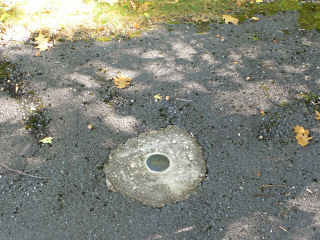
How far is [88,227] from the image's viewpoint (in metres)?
2.85

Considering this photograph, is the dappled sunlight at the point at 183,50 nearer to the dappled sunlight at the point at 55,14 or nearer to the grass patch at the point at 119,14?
the grass patch at the point at 119,14

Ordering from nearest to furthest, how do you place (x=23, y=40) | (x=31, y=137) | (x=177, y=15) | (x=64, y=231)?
(x=64, y=231), (x=31, y=137), (x=23, y=40), (x=177, y=15)

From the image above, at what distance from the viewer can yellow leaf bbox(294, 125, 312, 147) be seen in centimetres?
351

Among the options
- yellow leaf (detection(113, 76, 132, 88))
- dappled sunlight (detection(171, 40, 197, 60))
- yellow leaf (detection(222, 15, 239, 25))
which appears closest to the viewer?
yellow leaf (detection(113, 76, 132, 88))

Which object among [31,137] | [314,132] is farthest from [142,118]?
[314,132]

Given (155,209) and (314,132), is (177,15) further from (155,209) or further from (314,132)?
(155,209)

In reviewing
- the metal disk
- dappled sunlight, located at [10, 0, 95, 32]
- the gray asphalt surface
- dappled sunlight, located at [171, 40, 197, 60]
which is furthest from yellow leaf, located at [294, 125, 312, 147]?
dappled sunlight, located at [10, 0, 95, 32]

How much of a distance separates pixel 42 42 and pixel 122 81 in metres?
1.43

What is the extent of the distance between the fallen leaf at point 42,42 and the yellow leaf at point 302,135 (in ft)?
11.3

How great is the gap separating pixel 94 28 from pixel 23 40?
1029 mm

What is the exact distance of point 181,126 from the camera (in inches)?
144

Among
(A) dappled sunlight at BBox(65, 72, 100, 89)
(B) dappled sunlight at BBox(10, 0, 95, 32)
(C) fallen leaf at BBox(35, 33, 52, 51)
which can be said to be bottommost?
(A) dappled sunlight at BBox(65, 72, 100, 89)

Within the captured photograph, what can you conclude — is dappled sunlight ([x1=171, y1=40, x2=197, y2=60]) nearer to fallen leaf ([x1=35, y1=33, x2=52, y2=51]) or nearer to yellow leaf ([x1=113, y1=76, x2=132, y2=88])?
yellow leaf ([x1=113, y1=76, x2=132, y2=88])

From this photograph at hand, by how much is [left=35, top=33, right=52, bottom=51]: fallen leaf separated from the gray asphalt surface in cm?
12
